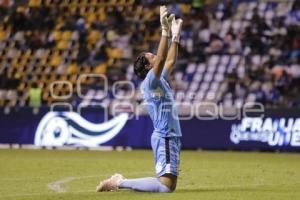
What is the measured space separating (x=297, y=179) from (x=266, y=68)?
35.7 ft

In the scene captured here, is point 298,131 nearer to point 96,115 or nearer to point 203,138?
point 203,138

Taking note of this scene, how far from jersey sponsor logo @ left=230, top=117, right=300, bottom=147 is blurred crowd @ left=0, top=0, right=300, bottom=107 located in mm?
882

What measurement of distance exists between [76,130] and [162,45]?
14664 mm

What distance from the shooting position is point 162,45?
425 inches

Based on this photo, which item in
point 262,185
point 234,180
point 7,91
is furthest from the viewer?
point 7,91

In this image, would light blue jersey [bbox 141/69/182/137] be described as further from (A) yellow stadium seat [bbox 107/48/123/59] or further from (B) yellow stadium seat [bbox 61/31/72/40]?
(B) yellow stadium seat [bbox 61/31/72/40]

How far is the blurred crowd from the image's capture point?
2488 centimetres

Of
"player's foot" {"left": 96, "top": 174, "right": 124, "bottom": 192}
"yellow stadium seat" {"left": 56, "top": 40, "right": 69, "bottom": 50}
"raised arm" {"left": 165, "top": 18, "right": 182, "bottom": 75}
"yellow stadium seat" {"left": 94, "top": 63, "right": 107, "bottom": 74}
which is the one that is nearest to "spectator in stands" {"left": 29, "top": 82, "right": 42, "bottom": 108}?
"yellow stadium seat" {"left": 94, "top": 63, "right": 107, "bottom": 74}

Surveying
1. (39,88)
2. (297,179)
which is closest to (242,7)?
(39,88)

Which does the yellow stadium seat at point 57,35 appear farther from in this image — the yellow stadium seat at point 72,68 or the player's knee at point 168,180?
the player's knee at point 168,180

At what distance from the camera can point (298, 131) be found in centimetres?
2275

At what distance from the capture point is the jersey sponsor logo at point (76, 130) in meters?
25.0

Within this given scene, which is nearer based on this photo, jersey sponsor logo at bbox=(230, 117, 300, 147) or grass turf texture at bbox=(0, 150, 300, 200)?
grass turf texture at bbox=(0, 150, 300, 200)

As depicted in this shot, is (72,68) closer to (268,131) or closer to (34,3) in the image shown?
(34,3)
